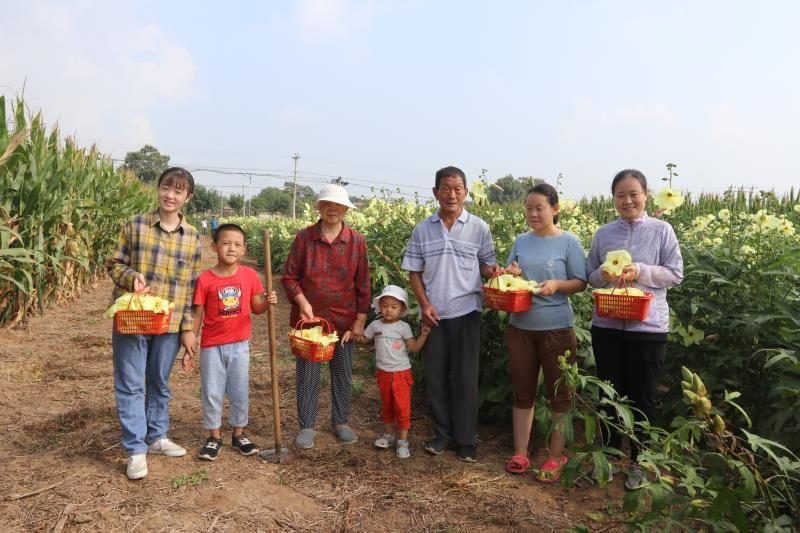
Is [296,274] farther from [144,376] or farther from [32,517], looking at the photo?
[32,517]

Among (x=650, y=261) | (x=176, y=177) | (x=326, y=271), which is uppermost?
(x=176, y=177)

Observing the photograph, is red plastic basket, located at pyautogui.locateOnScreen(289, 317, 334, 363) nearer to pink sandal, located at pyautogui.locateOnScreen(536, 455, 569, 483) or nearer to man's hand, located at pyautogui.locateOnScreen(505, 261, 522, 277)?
man's hand, located at pyautogui.locateOnScreen(505, 261, 522, 277)

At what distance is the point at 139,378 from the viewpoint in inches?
130

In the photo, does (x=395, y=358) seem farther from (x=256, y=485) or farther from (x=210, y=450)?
(x=210, y=450)

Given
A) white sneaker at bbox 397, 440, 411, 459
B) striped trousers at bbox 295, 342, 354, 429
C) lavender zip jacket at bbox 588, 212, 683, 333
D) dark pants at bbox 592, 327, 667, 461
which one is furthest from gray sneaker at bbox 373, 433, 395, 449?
lavender zip jacket at bbox 588, 212, 683, 333

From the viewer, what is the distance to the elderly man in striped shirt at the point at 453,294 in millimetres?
3672

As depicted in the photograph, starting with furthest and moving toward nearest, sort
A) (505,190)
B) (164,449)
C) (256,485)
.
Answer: (505,190) → (164,449) → (256,485)

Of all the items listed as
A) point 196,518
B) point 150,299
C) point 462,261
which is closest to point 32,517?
point 196,518

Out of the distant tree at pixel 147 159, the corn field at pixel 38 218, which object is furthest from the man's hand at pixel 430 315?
the distant tree at pixel 147 159

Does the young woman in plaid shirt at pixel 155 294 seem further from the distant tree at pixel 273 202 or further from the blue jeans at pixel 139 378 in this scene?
the distant tree at pixel 273 202

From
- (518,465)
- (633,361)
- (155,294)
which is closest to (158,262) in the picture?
(155,294)

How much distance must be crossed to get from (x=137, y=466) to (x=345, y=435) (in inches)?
52.3

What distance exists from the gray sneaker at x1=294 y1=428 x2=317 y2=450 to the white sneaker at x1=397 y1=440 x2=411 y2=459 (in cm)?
57

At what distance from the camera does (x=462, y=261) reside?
3.71 meters
